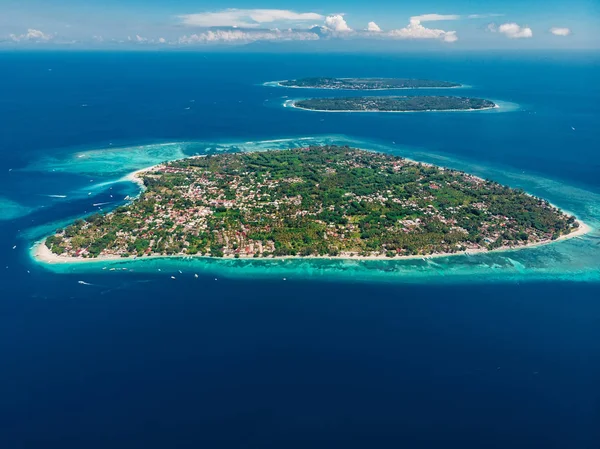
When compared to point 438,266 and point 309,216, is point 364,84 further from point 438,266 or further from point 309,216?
point 438,266

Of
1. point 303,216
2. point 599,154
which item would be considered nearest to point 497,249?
point 303,216

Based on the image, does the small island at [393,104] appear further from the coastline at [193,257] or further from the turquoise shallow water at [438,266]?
the coastline at [193,257]

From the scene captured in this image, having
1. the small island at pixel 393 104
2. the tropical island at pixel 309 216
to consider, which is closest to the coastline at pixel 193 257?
the tropical island at pixel 309 216

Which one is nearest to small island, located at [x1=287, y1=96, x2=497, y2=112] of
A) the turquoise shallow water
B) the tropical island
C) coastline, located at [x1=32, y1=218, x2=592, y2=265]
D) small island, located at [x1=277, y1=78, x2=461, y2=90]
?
small island, located at [x1=277, y1=78, x2=461, y2=90]

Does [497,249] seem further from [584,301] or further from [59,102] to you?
[59,102]

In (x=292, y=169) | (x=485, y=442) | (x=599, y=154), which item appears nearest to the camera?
(x=485, y=442)

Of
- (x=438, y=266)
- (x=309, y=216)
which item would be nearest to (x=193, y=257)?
(x=309, y=216)

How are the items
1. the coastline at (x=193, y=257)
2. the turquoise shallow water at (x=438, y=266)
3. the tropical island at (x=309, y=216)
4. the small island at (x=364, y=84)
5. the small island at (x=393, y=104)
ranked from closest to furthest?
the turquoise shallow water at (x=438, y=266)
the coastline at (x=193, y=257)
the tropical island at (x=309, y=216)
the small island at (x=393, y=104)
the small island at (x=364, y=84)
